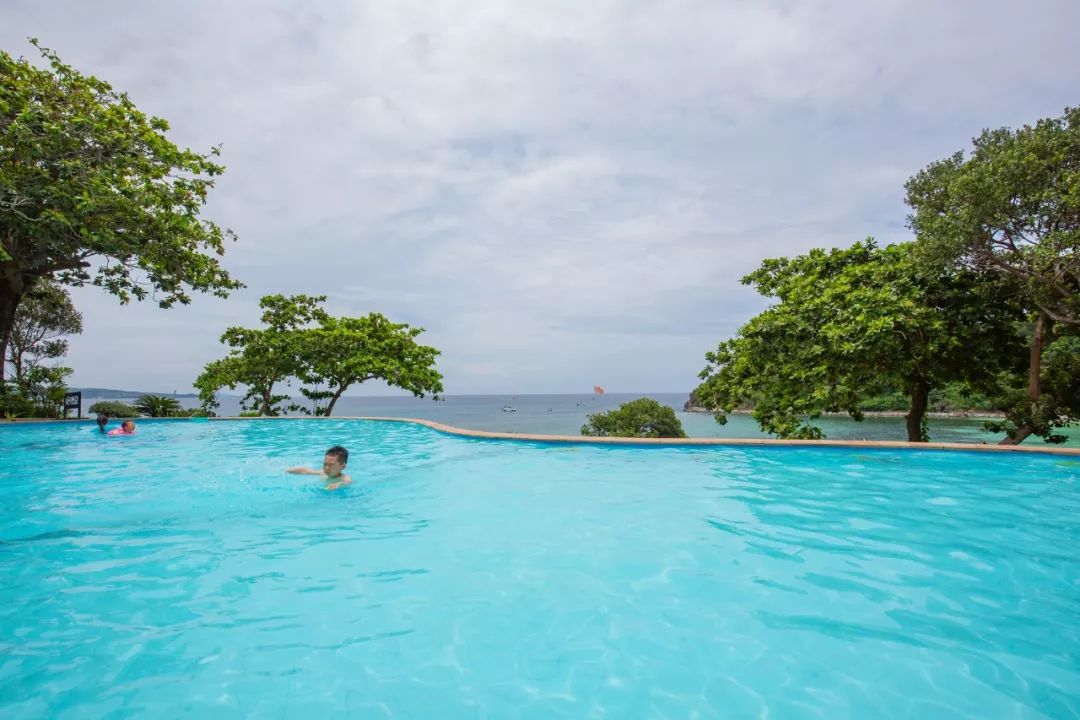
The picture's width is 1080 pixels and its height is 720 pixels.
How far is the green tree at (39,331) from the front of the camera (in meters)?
23.4

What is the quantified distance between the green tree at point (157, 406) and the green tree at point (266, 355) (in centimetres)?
104

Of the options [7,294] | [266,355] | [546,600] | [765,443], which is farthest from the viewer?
[266,355]

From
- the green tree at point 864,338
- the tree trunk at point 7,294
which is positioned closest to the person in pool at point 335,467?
the green tree at point 864,338

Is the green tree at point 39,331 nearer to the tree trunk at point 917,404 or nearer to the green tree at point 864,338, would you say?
the green tree at point 864,338

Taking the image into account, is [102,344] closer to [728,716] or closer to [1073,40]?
[728,716]

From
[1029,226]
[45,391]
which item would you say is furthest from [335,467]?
[45,391]

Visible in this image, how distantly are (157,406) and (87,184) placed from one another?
11.7 m

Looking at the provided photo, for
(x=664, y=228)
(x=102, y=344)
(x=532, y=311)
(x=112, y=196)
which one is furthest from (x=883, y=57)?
(x=102, y=344)

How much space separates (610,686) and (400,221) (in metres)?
18.4

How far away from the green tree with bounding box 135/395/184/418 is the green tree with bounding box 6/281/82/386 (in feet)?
26.9

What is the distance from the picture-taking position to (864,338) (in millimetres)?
11320

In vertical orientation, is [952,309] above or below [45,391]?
above

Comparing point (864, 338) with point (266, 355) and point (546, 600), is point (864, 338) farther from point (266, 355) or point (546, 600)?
point (266, 355)

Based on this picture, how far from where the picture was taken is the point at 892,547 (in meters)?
4.55
